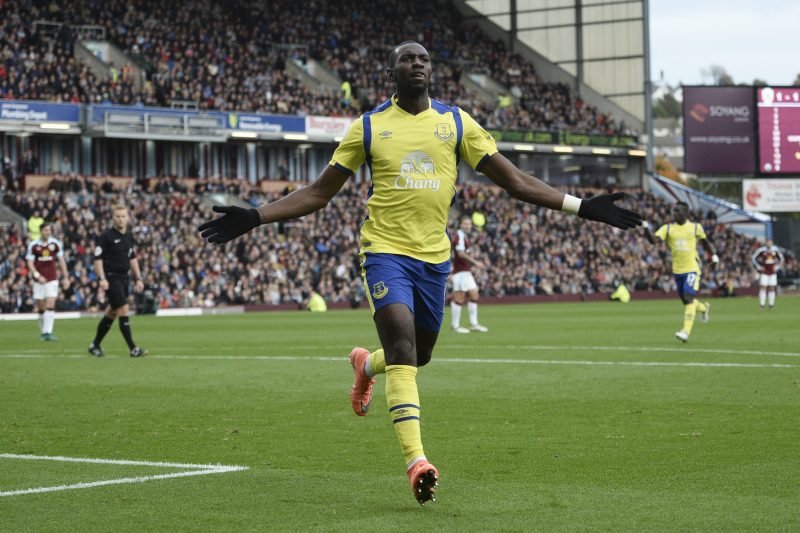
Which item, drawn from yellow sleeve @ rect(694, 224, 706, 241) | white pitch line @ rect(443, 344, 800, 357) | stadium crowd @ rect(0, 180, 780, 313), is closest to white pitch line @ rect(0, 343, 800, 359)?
white pitch line @ rect(443, 344, 800, 357)

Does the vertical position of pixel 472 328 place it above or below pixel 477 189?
below

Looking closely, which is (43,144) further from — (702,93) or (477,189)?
(702,93)

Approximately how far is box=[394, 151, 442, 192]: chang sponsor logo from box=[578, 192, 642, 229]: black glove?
3.09 ft

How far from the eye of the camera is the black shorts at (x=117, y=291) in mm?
18094

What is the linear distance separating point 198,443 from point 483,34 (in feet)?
220

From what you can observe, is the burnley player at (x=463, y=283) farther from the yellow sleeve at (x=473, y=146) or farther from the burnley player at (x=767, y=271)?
the yellow sleeve at (x=473, y=146)

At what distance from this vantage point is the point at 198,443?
878 centimetres

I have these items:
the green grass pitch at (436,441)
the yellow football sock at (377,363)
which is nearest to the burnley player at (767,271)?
Answer: the green grass pitch at (436,441)

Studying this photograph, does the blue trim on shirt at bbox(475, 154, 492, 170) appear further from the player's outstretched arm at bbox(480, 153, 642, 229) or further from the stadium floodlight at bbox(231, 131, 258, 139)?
the stadium floodlight at bbox(231, 131, 258, 139)

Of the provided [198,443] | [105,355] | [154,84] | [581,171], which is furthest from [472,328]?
[581,171]

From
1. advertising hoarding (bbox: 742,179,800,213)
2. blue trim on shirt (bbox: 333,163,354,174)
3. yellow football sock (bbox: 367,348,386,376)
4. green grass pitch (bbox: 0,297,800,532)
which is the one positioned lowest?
green grass pitch (bbox: 0,297,800,532)

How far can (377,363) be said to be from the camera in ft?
25.7

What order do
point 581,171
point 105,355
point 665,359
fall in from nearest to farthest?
point 665,359 → point 105,355 → point 581,171

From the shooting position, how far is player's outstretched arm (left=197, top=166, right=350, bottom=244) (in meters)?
6.98
